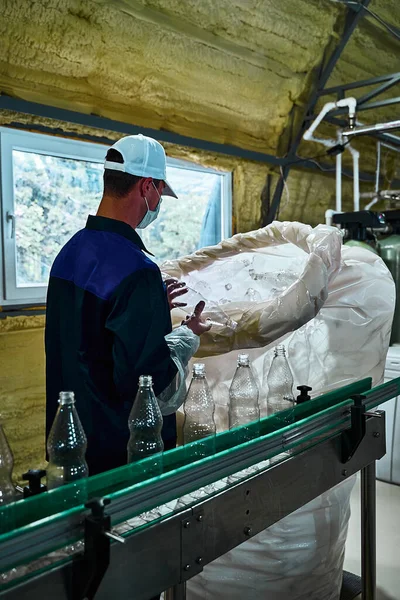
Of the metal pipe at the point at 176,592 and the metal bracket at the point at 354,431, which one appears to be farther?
the metal bracket at the point at 354,431

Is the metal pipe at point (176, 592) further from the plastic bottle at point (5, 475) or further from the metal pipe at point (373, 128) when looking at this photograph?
the metal pipe at point (373, 128)

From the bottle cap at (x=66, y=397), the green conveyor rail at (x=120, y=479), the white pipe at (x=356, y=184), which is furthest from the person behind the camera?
the white pipe at (x=356, y=184)

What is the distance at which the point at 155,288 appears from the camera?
1.27 m

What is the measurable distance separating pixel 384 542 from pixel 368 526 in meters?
0.84

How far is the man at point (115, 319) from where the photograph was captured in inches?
48.9

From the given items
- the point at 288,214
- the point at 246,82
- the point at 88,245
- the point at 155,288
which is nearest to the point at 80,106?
the point at 246,82

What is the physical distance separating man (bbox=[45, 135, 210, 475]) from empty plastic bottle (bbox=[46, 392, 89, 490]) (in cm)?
22

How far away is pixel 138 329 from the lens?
4.04 ft

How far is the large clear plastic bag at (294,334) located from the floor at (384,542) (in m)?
0.33

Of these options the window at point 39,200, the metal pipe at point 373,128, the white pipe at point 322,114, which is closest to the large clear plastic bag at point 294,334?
the window at point 39,200

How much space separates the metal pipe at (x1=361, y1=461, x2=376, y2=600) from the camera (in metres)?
1.64

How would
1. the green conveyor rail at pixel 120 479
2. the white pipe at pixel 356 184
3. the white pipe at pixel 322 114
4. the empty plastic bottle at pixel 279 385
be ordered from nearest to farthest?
1. the green conveyor rail at pixel 120 479
2. the empty plastic bottle at pixel 279 385
3. the white pipe at pixel 322 114
4. the white pipe at pixel 356 184

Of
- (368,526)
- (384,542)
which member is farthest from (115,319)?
(384,542)

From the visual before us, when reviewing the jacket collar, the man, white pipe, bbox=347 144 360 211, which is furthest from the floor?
white pipe, bbox=347 144 360 211
